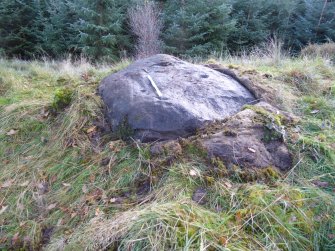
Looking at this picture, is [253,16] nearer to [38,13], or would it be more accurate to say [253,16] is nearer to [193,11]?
[193,11]

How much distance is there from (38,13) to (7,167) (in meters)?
10.5

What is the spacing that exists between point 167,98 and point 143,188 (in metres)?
1.05

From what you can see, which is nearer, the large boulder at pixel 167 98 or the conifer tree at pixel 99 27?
the large boulder at pixel 167 98

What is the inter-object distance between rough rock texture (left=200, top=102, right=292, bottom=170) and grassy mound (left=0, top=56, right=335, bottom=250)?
4.1 inches

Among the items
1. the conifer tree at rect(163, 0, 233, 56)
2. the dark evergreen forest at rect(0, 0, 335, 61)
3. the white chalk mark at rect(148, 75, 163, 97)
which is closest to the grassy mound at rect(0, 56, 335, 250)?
the white chalk mark at rect(148, 75, 163, 97)

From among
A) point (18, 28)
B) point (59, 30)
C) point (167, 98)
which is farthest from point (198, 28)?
point (167, 98)

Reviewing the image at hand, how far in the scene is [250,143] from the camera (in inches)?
127

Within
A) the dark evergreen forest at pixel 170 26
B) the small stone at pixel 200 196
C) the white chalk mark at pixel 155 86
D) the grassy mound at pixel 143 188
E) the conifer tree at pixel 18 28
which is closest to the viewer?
the grassy mound at pixel 143 188

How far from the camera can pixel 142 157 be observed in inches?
130

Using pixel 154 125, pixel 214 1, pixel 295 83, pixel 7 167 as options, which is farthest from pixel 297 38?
pixel 7 167

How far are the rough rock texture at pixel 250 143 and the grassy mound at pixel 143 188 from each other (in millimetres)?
105

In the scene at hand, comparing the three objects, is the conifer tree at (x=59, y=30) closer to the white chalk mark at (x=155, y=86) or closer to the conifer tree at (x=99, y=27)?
the conifer tree at (x=99, y=27)

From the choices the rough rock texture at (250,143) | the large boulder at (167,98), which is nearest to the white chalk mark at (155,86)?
the large boulder at (167,98)

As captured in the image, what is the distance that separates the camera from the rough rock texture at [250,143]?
A: 3113 mm
